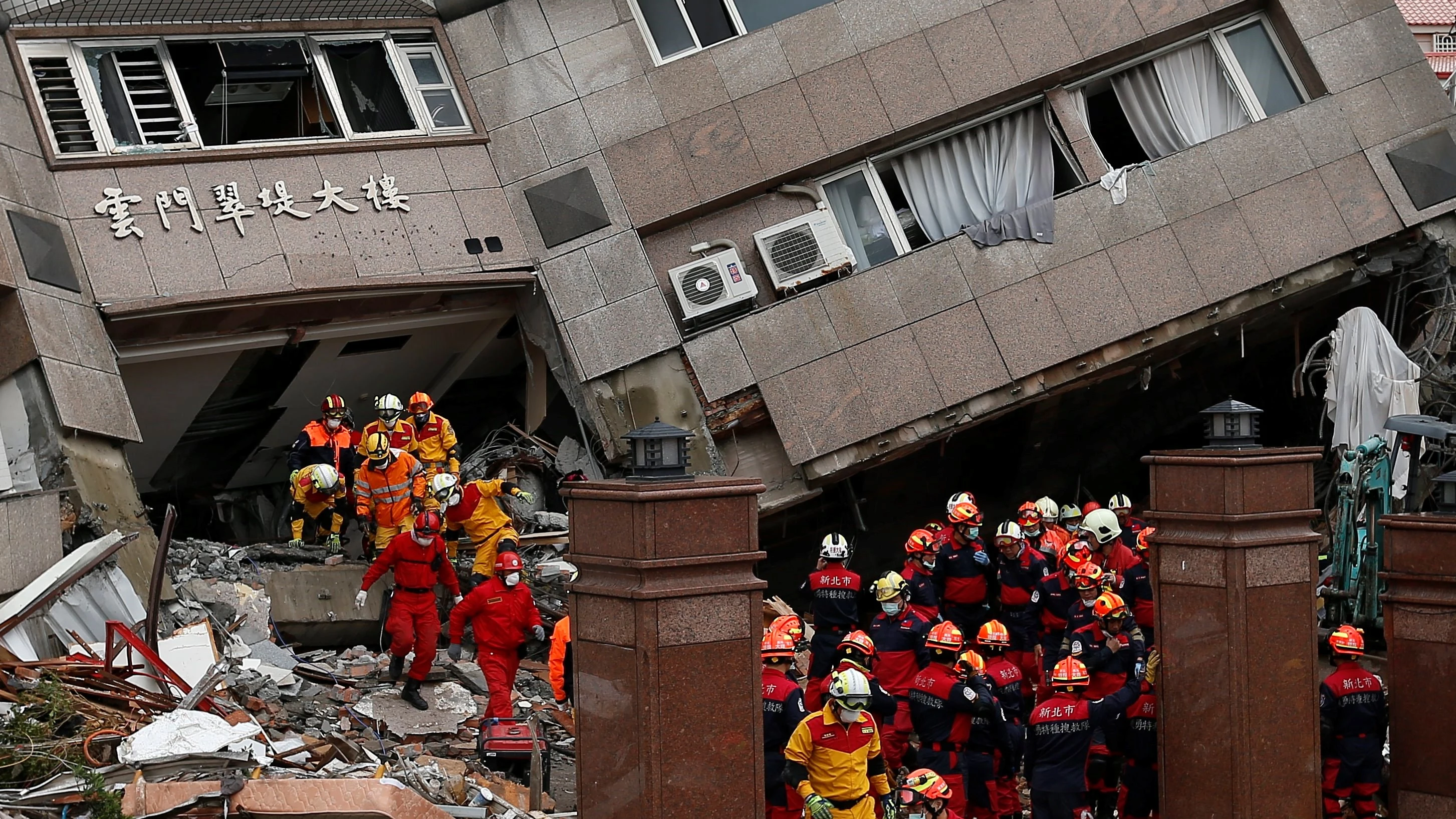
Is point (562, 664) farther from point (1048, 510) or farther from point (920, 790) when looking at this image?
point (1048, 510)

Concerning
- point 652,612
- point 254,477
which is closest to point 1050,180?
point 254,477

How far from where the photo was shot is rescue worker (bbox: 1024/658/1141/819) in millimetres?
11172

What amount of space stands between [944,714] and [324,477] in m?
6.62

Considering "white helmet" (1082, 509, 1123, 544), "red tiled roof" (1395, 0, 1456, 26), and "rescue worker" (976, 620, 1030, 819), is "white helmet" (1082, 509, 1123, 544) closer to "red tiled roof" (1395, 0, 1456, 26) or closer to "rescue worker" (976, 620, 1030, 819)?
"rescue worker" (976, 620, 1030, 819)

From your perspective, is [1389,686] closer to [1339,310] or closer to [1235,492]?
[1235,492]

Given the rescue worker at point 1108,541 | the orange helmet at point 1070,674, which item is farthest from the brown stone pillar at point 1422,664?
the rescue worker at point 1108,541

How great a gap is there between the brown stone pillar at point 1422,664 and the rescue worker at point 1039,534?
392 centimetres

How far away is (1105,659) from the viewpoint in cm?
1186

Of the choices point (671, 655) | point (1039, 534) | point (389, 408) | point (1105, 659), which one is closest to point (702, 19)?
point (389, 408)

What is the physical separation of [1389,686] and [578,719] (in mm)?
5796

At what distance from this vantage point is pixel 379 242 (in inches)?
648

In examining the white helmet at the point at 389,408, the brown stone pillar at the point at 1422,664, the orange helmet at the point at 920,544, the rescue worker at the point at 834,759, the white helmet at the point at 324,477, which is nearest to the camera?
the rescue worker at the point at 834,759

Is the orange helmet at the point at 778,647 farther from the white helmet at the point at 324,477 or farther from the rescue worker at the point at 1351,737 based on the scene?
the white helmet at the point at 324,477

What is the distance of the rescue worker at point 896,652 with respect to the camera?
477 inches
